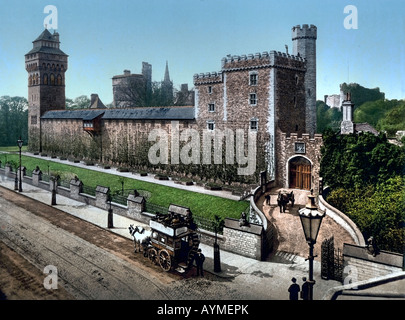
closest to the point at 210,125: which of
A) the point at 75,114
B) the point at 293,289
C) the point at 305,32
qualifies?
the point at 305,32

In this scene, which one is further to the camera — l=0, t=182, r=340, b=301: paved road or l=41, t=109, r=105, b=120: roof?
l=41, t=109, r=105, b=120: roof

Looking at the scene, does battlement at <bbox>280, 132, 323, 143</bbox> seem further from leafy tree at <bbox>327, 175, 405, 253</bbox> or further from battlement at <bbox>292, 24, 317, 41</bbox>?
battlement at <bbox>292, 24, 317, 41</bbox>

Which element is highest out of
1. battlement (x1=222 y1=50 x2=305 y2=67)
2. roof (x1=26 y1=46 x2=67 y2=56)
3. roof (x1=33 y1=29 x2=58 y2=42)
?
roof (x1=33 y1=29 x2=58 y2=42)

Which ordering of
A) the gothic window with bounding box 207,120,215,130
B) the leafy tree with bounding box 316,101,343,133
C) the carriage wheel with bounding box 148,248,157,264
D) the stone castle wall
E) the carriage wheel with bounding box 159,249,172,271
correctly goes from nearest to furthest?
the carriage wheel with bounding box 159,249,172,271 < the carriage wheel with bounding box 148,248,157,264 < the stone castle wall < the gothic window with bounding box 207,120,215,130 < the leafy tree with bounding box 316,101,343,133

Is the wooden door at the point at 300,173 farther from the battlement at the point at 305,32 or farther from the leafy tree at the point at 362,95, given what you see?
the leafy tree at the point at 362,95

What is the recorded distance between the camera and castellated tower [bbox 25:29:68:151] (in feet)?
162

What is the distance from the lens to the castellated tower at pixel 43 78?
49.2 m

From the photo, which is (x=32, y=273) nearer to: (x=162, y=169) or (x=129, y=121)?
(x=162, y=169)

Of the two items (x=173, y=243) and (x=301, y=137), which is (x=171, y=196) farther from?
(x=173, y=243)

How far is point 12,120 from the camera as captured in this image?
61656 mm

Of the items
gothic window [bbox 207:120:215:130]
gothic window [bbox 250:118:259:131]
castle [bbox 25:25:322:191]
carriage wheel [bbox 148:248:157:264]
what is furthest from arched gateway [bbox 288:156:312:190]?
carriage wheel [bbox 148:248:157:264]

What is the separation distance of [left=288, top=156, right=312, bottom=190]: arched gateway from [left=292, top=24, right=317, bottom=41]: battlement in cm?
1171

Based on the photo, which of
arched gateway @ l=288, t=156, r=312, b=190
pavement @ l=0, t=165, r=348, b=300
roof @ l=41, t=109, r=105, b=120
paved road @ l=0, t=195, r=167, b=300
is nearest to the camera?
paved road @ l=0, t=195, r=167, b=300
